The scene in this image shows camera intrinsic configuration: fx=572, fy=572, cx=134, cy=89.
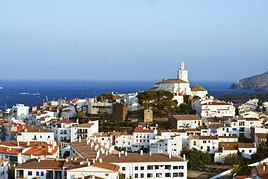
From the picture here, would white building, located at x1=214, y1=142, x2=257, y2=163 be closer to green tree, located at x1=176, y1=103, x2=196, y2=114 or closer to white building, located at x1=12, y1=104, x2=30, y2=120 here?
green tree, located at x1=176, y1=103, x2=196, y2=114

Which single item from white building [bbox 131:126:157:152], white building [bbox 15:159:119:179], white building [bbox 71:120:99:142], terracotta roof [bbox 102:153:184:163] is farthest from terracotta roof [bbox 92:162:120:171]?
white building [bbox 71:120:99:142]

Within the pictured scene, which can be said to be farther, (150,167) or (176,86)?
A: (176,86)

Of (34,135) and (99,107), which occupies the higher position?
(99,107)

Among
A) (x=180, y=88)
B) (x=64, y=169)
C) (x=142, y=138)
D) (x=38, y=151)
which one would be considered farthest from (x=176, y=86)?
(x=64, y=169)

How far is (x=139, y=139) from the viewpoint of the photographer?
136 ft

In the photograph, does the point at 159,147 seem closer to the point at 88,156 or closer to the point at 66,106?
the point at 88,156

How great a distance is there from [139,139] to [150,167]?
32.7 ft

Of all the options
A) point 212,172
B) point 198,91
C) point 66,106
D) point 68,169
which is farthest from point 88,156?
point 198,91

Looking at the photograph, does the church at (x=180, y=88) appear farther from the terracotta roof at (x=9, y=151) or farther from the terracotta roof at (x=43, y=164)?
the terracotta roof at (x=43, y=164)

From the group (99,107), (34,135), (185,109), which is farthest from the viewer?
(185,109)

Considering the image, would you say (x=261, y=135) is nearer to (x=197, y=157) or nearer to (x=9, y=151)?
(x=197, y=157)

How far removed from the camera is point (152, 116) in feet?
160

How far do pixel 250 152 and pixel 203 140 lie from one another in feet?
10.9

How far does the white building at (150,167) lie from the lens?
3129 cm
